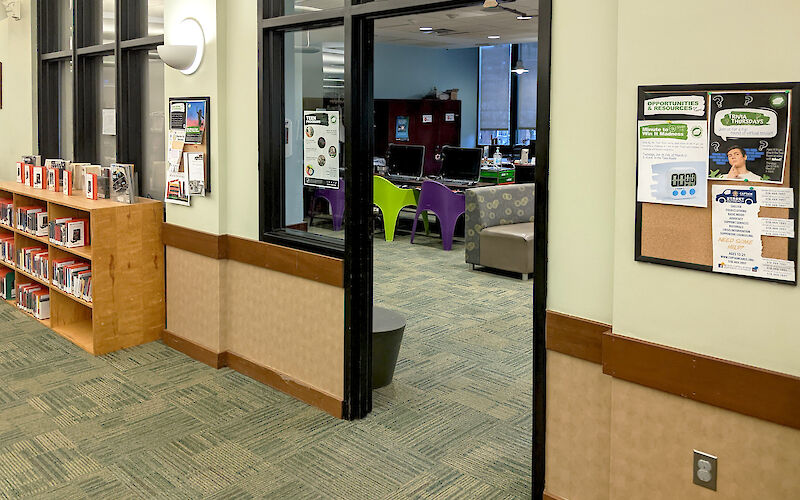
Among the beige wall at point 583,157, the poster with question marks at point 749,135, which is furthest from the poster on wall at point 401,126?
the poster with question marks at point 749,135

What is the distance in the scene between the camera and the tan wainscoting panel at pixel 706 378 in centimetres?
198

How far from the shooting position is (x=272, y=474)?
3057 mm

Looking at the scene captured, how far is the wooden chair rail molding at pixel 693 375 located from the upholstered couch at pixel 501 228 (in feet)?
14.2

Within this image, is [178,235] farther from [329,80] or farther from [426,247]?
[426,247]

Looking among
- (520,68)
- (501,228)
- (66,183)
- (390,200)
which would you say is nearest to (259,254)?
(66,183)

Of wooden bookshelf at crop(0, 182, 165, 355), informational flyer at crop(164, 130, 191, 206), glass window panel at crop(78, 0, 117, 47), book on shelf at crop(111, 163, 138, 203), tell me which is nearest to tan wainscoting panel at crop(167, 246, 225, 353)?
wooden bookshelf at crop(0, 182, 165, 355)

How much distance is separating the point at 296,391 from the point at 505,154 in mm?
10462

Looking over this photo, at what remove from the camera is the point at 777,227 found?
196 centimetres

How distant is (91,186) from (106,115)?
961mm

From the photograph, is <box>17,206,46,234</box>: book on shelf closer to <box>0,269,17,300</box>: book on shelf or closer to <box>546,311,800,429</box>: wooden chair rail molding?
<box>0,269,17,300</box>: book on shelf

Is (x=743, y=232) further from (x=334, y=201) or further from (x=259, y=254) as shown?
(x=259, y=254)

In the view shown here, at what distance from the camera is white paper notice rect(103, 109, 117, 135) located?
5.58 m

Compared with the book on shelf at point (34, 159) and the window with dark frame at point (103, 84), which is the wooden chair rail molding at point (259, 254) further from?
the book on shelf at point (34, 159)

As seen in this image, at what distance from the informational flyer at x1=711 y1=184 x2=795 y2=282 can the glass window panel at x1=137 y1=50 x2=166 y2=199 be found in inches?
154
